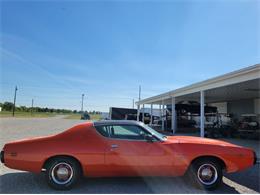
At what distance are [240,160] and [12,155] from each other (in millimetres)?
4561

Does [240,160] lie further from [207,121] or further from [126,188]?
[207,121]

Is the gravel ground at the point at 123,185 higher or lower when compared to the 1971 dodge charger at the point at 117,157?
lower

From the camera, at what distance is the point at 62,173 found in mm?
4188

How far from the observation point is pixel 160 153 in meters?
4.25

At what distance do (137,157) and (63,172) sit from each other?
1.47 metres

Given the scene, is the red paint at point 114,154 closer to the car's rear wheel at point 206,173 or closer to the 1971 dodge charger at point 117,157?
the 1971 dodge charger at point 117,157

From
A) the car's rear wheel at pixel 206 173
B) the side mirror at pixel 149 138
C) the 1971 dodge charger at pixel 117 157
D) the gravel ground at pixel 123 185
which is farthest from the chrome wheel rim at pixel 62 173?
the car's rear wheel at pixel 206 173

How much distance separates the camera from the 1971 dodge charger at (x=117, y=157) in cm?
414

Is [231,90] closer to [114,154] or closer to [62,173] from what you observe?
[114,154]

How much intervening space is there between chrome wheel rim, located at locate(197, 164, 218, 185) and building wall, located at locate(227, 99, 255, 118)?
→ 1644 cm

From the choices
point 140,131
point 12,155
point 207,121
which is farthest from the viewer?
point 207,121

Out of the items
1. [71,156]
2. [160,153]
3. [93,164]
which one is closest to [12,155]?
[71,156]

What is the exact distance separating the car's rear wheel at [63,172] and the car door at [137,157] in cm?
65

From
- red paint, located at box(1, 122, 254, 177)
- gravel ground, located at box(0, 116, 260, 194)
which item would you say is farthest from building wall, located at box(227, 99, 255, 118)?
red paint, located at box(1, 122, 254, 177)
